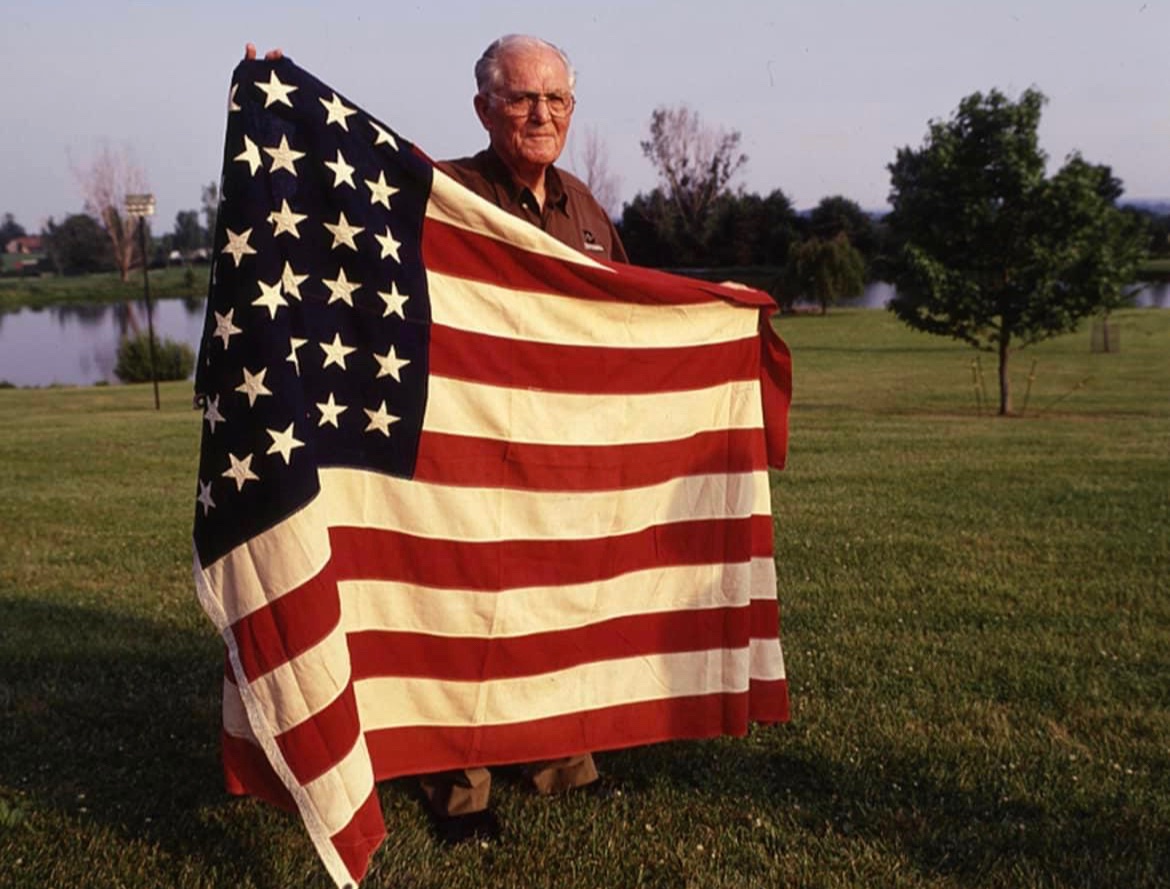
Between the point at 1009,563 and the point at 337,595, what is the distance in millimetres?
5205

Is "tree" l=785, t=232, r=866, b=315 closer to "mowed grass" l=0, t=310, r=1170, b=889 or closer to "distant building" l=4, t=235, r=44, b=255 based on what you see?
"mowed grass" l=0, t=310, r=1170, b=889

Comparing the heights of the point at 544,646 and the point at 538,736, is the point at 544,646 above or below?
above

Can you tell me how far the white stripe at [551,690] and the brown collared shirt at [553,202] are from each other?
1404mm

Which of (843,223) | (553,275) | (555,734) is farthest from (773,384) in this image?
(843,223)

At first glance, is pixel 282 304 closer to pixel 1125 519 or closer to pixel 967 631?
pixel 967 631

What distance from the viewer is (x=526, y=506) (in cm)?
379

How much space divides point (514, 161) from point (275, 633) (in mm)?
1703

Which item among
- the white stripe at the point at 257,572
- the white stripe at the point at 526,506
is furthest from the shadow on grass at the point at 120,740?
the white stripe at the point at 526,506

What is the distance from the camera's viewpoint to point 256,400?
3111mm

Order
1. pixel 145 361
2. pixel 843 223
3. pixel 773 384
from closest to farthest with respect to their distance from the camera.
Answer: pixel 773 384
pixel 145 361
pixel 843 223

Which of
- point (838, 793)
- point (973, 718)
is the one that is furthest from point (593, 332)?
point (973, 718)

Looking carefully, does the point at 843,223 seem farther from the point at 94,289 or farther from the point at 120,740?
the point at 120,740

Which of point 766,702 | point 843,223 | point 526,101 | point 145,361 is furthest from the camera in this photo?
point 843,223

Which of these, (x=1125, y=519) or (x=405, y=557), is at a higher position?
(x=405, y=557)
